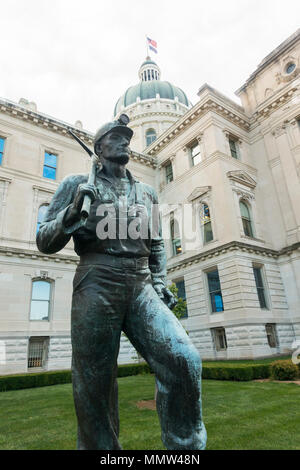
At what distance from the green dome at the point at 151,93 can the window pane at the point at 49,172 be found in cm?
3532

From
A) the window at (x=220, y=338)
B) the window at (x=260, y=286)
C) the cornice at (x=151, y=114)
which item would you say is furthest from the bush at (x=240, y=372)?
the cornice at (x=151, y=114)

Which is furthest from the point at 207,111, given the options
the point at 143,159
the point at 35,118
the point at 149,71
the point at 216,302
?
the point at 149,71

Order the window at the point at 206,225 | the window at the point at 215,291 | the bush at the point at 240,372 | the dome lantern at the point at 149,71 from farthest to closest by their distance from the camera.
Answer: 1. the dome lantern at the point at 149,71
2. the window at the point at 206,225
3. the window at the point at 215,291
4. the bush at the point at 240,372

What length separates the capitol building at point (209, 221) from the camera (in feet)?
65.0

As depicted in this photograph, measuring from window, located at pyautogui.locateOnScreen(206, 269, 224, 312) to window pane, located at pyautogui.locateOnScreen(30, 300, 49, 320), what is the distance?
1176cm

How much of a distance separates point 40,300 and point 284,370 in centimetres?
1562

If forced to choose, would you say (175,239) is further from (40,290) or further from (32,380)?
(32,380)

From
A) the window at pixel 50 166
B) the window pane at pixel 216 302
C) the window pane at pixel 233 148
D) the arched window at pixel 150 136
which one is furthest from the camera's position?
the arched window at pixel 150 136

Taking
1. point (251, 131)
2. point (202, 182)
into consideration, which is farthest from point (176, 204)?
point (251, 131)

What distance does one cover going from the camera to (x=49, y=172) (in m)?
24.8

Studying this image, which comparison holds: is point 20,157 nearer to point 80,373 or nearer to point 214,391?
point 214,391

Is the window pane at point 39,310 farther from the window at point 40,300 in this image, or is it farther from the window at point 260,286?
the window at point 260,286

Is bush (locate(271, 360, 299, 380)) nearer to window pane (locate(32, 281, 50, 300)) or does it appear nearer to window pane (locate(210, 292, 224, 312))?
window pane (locate(210, 292, 224, 312))
